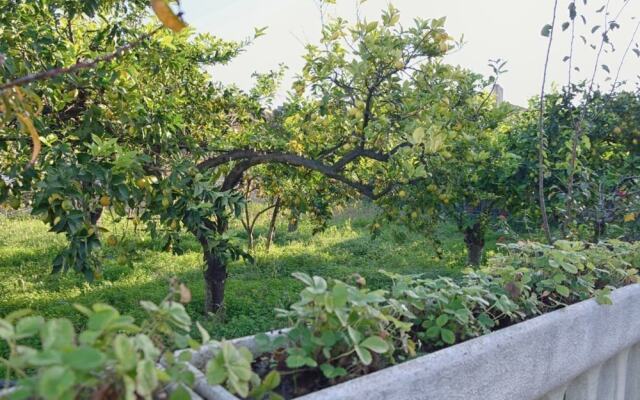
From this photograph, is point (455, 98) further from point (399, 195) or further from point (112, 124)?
point (112, 124)

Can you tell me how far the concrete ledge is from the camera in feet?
3.46

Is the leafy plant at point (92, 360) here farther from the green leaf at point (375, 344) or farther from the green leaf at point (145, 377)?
the green leaf at point (375, 344)

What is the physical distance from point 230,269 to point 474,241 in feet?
8.96

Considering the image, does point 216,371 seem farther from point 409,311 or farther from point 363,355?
point 409,311

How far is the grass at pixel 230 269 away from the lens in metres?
4.44

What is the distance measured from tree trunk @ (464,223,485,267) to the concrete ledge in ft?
11.8

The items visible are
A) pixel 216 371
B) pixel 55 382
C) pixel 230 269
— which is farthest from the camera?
pixel 230 269

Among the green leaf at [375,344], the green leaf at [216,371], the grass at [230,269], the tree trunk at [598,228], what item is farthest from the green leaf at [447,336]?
the tree trunk at [598,228]

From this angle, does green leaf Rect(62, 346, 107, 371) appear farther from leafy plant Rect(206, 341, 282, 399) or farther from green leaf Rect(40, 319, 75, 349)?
leafy plant Rect(206, 341, 282, 399)

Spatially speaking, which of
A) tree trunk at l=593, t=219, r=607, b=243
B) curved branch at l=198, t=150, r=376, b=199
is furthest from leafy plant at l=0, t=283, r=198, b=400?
tree trunk at l=593, t=219, r=607, b=243

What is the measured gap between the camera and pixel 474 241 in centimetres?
581

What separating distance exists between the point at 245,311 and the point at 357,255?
3088 mm

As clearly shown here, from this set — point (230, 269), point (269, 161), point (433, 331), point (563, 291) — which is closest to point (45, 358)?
point (433, 331)

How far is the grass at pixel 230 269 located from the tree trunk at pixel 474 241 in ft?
0.92
